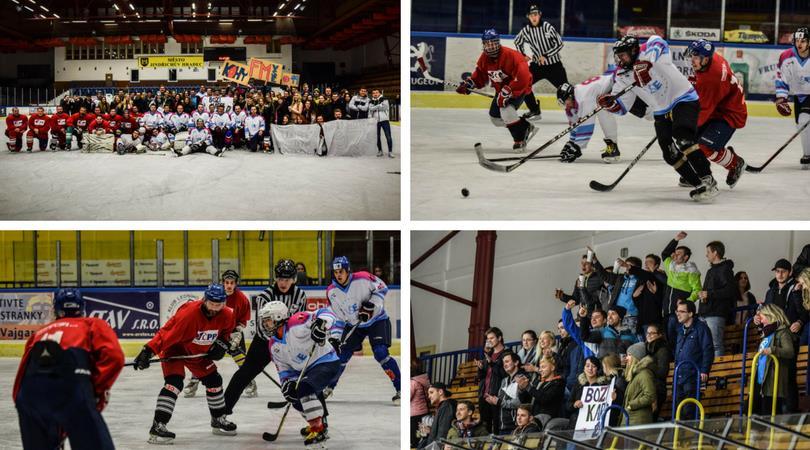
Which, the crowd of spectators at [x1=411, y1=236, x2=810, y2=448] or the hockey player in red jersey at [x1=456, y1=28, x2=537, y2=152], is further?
the hockey player in red jersey at [x1=456, y1=28, x2=537, y2=152]

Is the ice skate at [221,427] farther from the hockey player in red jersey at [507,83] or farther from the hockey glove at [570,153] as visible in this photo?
the hockey glove at [570,153]

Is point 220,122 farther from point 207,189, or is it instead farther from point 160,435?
point 160,435

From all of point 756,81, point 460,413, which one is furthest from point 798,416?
point 756,81

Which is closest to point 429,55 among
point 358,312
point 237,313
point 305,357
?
point 358,312

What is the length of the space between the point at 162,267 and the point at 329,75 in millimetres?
2127

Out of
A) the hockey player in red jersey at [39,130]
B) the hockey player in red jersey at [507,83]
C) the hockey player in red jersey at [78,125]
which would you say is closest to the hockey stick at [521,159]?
the hockey player in red jersey at [507,83]

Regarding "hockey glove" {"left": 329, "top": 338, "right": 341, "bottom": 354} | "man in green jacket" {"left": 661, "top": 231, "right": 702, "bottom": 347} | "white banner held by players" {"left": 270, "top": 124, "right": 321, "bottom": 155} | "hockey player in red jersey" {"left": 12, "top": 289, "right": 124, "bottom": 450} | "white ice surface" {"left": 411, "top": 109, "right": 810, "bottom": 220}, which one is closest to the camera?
"hockey player in red jersey" {"left": 12, "top": 289, "right": 124, "bottom": 450}

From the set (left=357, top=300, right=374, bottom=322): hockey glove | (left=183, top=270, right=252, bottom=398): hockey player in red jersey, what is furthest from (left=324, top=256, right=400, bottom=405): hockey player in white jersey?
(left=183, top=270, right=252, bottom=398): hockey player in red jersey

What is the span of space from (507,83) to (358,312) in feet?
5.67

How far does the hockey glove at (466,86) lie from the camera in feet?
21.9

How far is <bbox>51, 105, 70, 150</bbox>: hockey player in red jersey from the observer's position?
8.29m

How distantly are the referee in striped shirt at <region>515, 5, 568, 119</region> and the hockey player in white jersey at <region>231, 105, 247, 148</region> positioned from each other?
6.42 ft

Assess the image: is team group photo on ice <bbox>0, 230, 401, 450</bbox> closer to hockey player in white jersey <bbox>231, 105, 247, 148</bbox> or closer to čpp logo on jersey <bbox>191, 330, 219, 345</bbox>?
čpp logo on jersey <bbox>191, 330, 219, 345</bbox>

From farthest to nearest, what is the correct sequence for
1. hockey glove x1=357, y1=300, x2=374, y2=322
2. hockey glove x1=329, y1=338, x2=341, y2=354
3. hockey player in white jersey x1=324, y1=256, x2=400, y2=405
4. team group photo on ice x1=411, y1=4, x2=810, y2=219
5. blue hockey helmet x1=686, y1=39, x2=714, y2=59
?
hockey player in white jersey x1=324, y1=256, x2=400, y2=405, hockey glove x1=357, y1=300, x2=374, y2=322, blue hockey helmet x1=686, y1=39, x2=714, y2=59, team group photo on ice x1=411, y1=4, x2=810, y2=219, hockey glove x1=329, y1=338, x2=341, y2=354
